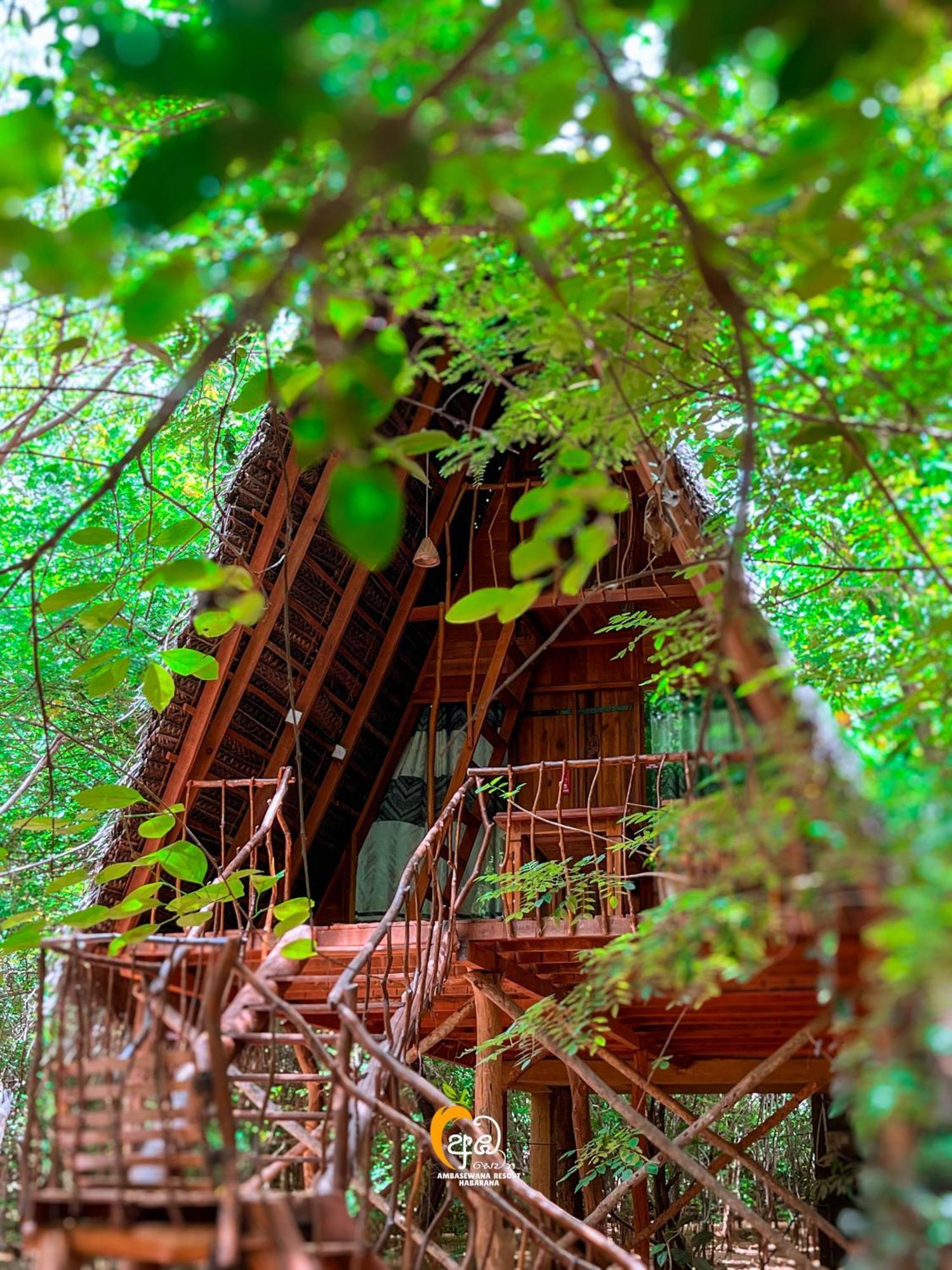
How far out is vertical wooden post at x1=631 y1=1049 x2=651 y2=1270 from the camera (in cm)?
589

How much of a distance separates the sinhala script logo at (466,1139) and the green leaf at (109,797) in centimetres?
136

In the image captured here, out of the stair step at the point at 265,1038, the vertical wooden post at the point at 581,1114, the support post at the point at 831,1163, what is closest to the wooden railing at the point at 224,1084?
the stair step at the point at 265,1038

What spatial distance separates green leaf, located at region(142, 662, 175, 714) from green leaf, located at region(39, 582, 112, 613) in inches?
12.7

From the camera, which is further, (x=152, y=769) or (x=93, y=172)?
(x=152, y=769)

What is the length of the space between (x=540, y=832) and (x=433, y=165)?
4824 millimetres

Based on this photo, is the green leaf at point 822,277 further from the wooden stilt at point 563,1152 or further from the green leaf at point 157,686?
the wooden stilt at point 563,1152

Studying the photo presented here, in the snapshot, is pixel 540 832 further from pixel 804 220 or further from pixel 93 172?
pixel 804 220

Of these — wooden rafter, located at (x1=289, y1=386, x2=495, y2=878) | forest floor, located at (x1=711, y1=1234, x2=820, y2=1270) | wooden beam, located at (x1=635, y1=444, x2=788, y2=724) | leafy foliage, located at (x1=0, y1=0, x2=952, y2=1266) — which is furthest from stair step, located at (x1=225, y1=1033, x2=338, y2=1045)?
forest floor, located at (x1=711, y1=1234, x2=820, y2=1270)

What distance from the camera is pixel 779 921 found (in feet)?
5.49

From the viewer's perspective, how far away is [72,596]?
2.67 meters

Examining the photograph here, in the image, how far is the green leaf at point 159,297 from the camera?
1.41 metres

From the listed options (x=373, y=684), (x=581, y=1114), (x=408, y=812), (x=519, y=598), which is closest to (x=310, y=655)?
(x=373, y=684)

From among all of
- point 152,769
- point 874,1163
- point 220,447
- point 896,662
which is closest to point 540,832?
point 152,769

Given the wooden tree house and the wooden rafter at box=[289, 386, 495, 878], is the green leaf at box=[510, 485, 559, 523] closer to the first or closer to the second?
the wooden tree house
